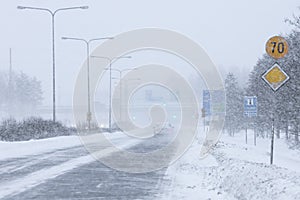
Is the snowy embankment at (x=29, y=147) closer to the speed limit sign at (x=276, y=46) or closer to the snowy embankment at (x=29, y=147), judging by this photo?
the snowy embankment at (x=29, y=147)

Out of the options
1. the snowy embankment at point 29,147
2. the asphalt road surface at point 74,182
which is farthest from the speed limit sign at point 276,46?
the snowy embankment at point 29,147

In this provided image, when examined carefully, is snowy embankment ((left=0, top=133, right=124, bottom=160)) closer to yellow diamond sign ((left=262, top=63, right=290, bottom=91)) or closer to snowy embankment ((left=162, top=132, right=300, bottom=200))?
snowy embankment ((left=162, top=132, right=300, bottom=200))

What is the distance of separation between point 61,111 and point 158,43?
101369 mm

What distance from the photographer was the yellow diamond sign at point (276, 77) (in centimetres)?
1346

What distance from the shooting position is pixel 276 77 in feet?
44.6

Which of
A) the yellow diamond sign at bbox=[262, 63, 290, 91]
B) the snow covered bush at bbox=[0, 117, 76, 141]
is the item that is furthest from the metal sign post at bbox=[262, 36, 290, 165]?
the snow covered bush at bbox=[0, 117, 76, 141]

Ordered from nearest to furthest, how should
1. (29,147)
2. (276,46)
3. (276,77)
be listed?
(276,46) → (276,77) → (29,147)

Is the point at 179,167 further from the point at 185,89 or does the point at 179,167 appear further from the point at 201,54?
the point at 185,89

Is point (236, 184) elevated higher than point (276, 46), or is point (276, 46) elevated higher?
point (276, 46)

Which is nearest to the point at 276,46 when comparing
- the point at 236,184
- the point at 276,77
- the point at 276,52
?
the point at 276,52

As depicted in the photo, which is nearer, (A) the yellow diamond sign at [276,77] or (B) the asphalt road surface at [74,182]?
(B) the asphalt road surface at [74,182]

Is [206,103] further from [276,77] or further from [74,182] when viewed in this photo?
[74,182]

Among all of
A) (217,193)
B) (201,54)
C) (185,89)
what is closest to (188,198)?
(217,193)

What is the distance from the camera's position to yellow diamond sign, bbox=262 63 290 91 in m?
13.5
